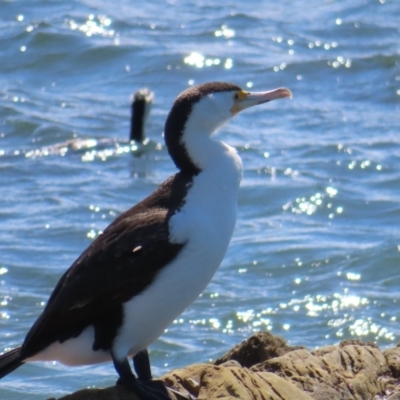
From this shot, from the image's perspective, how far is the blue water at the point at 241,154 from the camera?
30.8ft

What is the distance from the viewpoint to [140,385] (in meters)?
5.46

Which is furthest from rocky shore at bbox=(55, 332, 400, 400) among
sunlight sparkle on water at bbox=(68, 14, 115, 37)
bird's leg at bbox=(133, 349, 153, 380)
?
sunlight sparkle on water at bbox=(68, 14, 115, 37)

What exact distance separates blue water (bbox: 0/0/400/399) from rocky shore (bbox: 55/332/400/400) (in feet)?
6.88

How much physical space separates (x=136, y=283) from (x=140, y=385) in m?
0.50

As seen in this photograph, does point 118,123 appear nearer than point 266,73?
Yes

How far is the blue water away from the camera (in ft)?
30.8

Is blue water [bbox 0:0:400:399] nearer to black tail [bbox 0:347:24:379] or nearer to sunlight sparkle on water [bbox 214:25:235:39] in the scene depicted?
sunlight sparkle on water [bbox 214:25:235:39]

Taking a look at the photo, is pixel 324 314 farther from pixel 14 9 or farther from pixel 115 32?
pixel 14 9

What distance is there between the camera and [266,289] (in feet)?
32.8

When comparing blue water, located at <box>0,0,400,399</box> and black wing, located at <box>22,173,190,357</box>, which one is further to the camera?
blue water, located at <box>0,0,400,399</box>

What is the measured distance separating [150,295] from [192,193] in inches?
22.0

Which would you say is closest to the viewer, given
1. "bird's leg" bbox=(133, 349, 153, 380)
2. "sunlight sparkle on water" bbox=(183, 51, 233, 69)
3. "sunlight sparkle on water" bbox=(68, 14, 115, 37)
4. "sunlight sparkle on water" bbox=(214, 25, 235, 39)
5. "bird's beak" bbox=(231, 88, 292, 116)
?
"bird's leg" bbox=(133, 349, 153, 380)

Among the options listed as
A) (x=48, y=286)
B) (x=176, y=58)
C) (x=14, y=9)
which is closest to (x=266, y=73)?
(x=176, y=58)

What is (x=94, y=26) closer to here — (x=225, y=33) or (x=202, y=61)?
(x=225, y=33)
